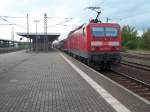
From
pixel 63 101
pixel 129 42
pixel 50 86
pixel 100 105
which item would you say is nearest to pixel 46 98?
pixel 63 101

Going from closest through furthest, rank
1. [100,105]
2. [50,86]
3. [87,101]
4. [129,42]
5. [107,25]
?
[100,105]
[87,101]
[50,86]
[107,25]
[129,42]

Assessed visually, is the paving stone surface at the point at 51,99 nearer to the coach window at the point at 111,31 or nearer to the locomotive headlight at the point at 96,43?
the locomotive headlight at the point at 96,43

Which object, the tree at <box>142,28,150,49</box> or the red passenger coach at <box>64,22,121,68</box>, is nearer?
the red passenger coach at <box>64,22,121,68</box>

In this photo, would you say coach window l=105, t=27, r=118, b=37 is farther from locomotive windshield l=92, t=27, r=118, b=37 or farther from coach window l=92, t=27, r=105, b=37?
coach window l=92, t=27, r=105, b=37

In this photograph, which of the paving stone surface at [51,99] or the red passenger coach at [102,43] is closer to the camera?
the paving stone surface at [51,99]

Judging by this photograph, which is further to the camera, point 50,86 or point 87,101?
point 50,86

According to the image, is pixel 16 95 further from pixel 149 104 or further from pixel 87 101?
pixel 149 104

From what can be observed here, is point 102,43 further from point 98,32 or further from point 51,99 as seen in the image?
point 51,99

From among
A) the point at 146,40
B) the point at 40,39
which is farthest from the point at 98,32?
the point at 146,40

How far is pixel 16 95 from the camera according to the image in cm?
1027

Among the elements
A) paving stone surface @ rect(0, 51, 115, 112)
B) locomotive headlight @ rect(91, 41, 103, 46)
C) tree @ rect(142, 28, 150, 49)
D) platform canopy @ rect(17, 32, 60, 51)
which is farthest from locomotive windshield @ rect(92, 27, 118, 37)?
tree @ rect(142, 28, 150, 49)

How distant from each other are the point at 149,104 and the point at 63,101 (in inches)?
88.3

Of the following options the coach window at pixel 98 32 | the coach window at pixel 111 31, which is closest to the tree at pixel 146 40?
the coach window at pixel 111 31

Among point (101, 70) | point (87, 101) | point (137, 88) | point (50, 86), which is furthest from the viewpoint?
point (101, 70)
